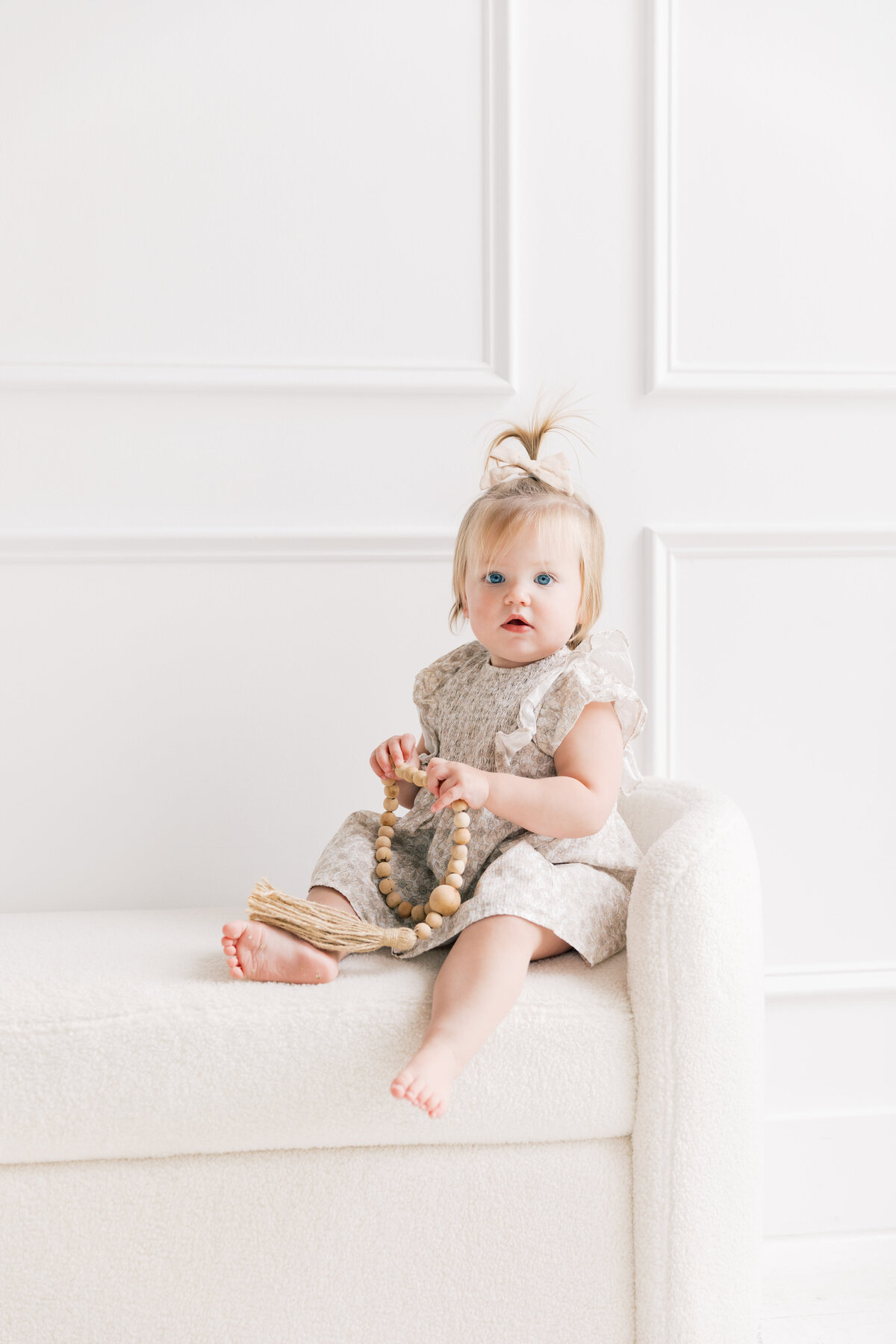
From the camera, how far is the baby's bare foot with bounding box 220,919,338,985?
2.74 feet

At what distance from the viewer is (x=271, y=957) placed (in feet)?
2.75

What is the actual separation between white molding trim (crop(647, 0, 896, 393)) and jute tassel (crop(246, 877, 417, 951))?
855 millimetres

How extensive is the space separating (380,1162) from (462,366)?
Answer: 97 cm

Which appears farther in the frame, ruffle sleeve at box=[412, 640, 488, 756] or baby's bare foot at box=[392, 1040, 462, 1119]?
ruffle sleeve at box=[412, 640, 488, 756]

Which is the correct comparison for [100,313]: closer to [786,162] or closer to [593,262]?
[593,262]

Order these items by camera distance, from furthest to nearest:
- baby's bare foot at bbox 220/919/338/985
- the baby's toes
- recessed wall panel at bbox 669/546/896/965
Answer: recessed wall panel at bbox 669/546/896/965, baby's bare foot at bbox 220/919/338/985, the baby's toes

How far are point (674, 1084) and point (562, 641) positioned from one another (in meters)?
0.45

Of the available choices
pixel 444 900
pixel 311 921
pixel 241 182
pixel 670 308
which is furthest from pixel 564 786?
pixel 241 182

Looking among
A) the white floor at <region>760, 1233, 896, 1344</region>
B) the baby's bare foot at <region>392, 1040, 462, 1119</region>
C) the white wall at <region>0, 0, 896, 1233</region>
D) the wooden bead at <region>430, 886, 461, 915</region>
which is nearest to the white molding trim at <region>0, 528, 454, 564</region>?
the white wall at <region>0, 0, 896, 1233</region>

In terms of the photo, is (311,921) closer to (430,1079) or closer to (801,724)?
(430,1079)

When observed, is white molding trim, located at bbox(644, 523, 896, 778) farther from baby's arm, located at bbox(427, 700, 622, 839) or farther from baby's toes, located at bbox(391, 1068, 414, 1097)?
baby's toes, located at bbox(391, 1068, 414, 1097)

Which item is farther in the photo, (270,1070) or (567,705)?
(567,705)

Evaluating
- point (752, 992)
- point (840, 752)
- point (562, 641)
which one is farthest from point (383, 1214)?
point (840, 752)

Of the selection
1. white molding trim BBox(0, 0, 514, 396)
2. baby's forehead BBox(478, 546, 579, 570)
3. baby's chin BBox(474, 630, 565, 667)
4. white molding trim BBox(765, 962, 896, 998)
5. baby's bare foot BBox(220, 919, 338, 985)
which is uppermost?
white molding trim BBox(0, 0, 514, 396)
